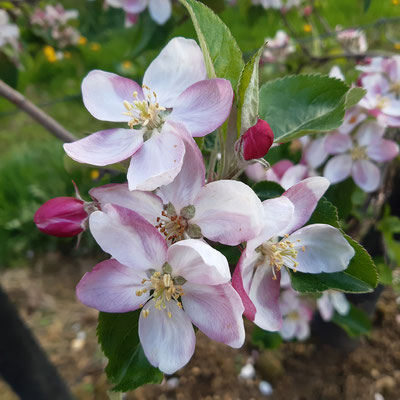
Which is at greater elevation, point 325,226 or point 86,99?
point 86,99

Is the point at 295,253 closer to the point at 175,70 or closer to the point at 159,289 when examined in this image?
the point at 159,289

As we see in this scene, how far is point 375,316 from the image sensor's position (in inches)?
76.9

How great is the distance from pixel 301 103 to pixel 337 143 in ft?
0.90

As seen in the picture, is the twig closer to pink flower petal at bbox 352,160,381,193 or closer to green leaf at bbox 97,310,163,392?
green leaf at bbox 97,310,163,392

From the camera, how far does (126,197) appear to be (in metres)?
0.50

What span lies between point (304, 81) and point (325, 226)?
248mm

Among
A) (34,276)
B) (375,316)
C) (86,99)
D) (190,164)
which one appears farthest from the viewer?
(34,276)

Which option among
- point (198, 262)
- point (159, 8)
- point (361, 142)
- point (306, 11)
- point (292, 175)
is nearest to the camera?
point (198, 262)

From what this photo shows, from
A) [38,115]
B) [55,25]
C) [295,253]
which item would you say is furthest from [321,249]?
[55,25]

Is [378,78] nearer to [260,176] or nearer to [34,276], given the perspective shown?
[260,176]

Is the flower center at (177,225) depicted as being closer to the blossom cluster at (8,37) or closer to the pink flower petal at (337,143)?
the pink flower petal at (337,143)

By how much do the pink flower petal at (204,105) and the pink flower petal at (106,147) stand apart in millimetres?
68

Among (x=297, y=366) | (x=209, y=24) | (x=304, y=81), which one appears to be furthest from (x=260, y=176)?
(x=297, y=366)

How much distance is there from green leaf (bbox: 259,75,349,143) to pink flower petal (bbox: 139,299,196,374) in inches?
11.0
